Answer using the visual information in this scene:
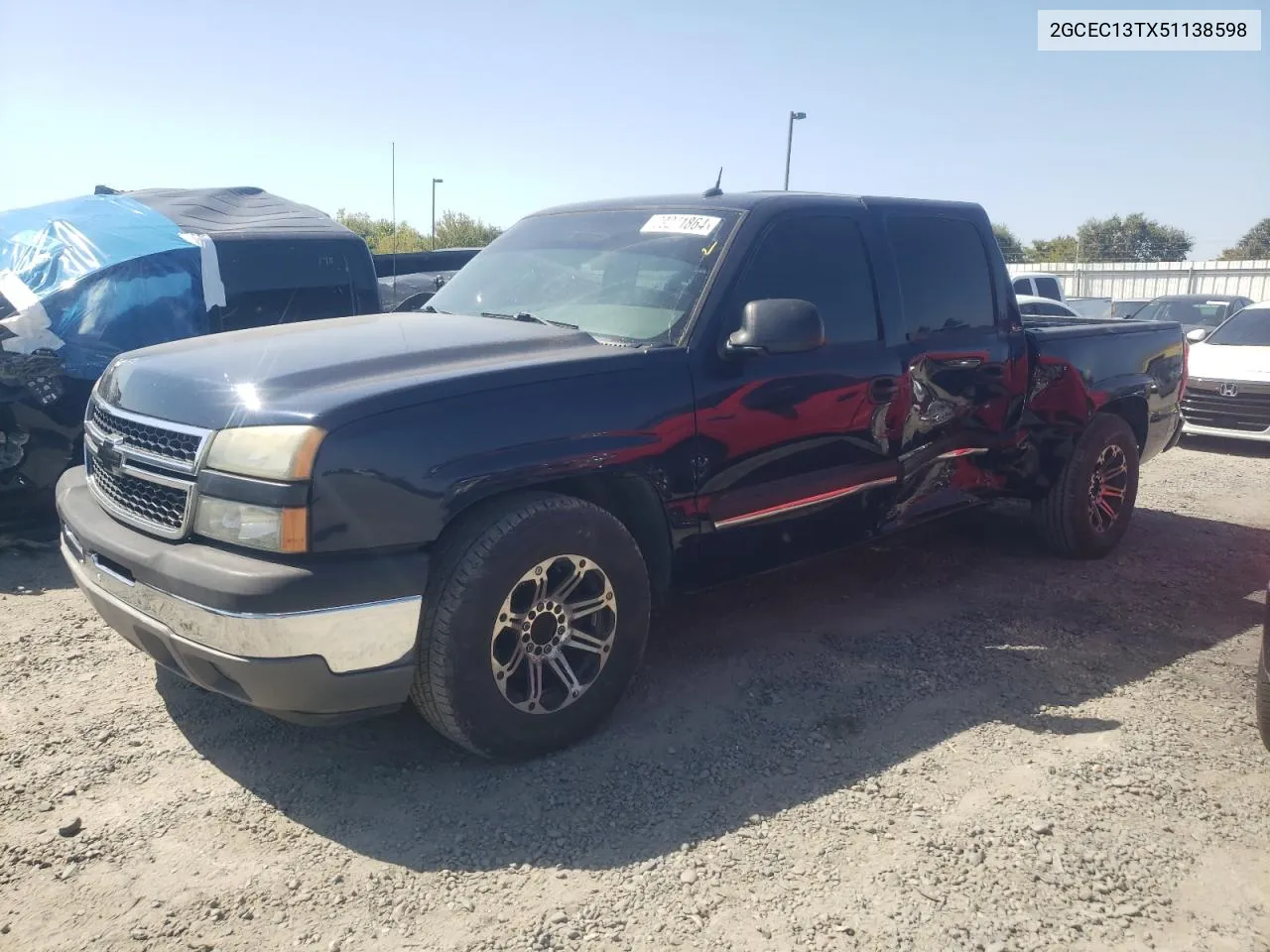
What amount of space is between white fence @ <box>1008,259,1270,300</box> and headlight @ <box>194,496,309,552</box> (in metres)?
26.7

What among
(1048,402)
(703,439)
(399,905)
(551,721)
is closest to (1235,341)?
(1048,402)

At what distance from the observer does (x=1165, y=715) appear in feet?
12.5

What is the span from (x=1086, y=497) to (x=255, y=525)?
4.54 m

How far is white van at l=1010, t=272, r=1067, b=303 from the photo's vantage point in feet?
52.1

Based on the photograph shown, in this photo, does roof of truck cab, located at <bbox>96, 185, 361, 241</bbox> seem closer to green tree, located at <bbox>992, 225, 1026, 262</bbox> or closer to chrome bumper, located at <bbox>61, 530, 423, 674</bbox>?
chrome bumper, located at <bbox>61, 530, 423, 674</bbox>

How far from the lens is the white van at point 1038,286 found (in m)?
15.9

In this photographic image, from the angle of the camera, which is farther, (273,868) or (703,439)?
(703,439)

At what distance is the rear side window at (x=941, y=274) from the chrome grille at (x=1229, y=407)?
6.31 meters

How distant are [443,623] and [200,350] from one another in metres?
1.44

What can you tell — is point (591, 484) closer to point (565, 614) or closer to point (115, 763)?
point (565, 614)

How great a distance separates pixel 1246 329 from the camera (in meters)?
11.2

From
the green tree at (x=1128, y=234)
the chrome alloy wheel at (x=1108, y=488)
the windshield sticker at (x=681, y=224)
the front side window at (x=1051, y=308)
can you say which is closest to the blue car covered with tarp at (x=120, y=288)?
the windshield sticker at (x=681, y=224)

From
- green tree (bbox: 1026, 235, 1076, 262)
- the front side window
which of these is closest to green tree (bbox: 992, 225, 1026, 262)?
green tree (bbox: 1026, 235, 1076, 262)

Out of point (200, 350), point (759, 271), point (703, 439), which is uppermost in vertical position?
point (759, 271)
